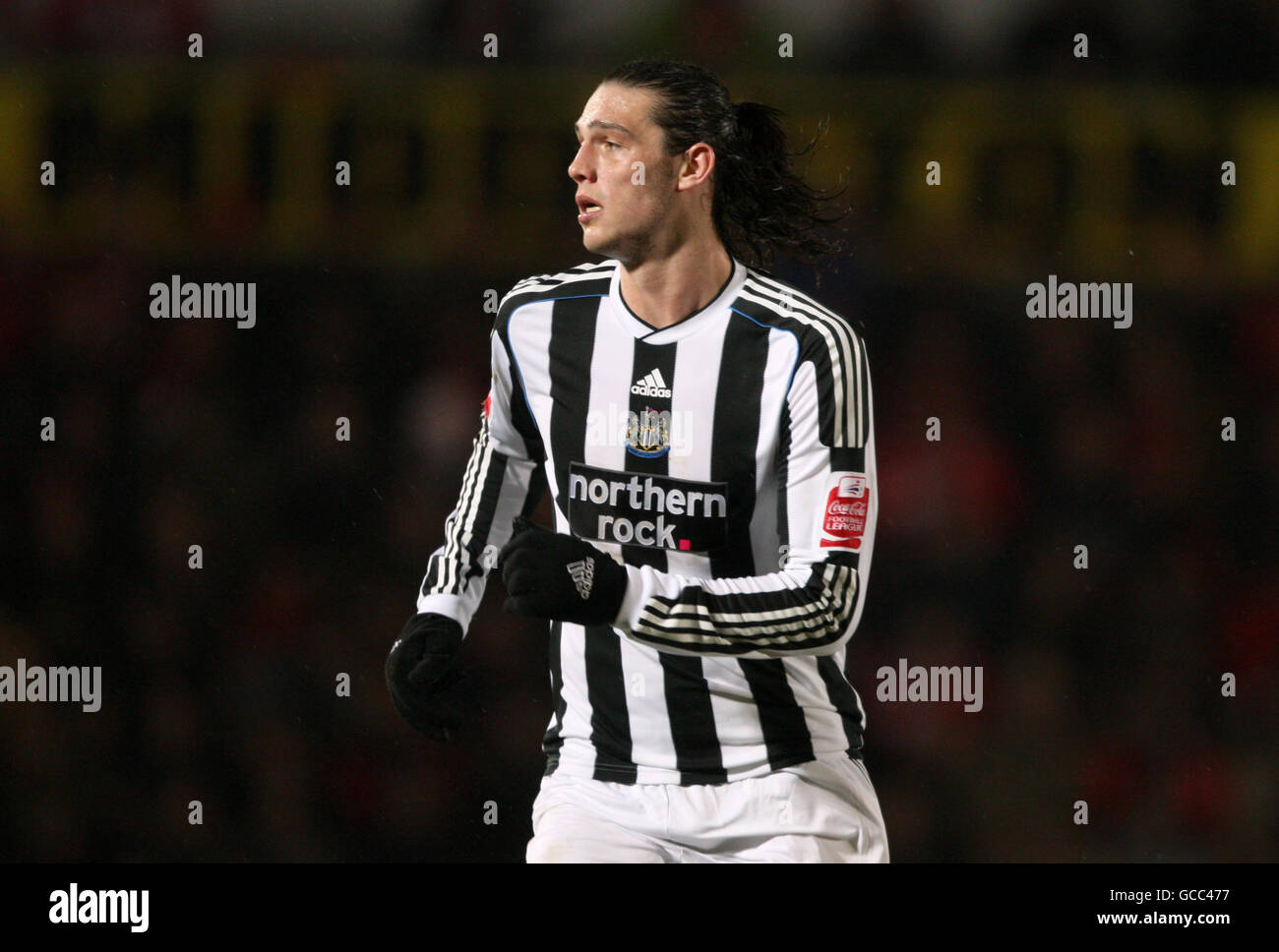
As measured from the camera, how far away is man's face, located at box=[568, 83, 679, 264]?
6.64 feet

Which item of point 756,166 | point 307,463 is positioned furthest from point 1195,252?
point 307,463

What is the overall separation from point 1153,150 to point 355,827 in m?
2.71

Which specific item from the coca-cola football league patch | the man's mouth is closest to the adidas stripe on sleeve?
the coca-cola football league patch

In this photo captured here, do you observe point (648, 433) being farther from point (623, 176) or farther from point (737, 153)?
point (737, 153)

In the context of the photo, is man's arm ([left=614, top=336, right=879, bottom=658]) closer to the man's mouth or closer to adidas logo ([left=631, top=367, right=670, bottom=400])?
adidas logo ([left=631, top=367, right=670, bottom=400])

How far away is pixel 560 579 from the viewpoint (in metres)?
1.75

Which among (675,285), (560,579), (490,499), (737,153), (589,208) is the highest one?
(737,153)

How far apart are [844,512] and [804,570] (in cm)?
10

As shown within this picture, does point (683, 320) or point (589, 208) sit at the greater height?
point (589, 208)

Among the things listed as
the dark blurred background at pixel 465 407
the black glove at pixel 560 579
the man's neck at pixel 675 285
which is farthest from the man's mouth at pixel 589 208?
the dark blurred background at pixel 465 407

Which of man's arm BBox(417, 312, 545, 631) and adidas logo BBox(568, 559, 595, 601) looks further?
man's arm BBox(417, 312, 545, 631)

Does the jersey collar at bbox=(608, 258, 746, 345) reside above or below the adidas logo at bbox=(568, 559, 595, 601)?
above

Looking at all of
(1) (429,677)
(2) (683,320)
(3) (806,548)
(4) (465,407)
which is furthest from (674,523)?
(4) (465,407)

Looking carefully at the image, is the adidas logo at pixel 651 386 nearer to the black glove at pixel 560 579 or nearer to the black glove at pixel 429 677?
the black glove at pixel 560 579
